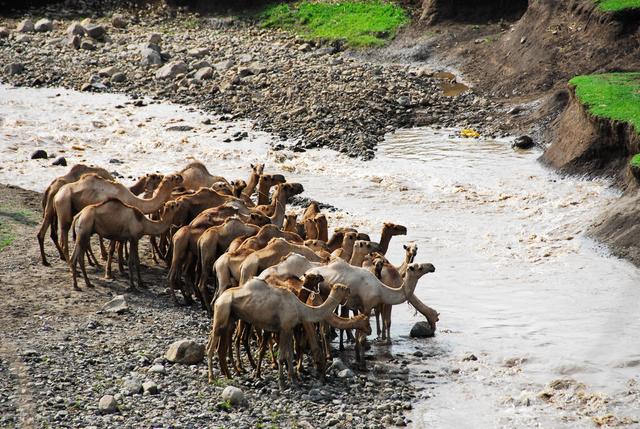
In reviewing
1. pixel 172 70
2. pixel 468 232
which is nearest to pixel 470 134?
pixel 468 232

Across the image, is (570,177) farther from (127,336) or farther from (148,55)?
(148,55)

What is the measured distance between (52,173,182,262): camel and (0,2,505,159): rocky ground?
26.4ft

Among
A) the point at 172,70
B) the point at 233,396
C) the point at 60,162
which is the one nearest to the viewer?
the point at 233,396

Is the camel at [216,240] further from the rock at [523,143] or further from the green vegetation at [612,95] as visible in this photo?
the rock at [523,143]

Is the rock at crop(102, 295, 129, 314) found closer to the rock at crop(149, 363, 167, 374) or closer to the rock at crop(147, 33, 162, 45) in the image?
the rock at crop(149, 363, 167, 374)

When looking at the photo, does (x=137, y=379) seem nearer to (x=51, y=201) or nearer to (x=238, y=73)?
(x=51, y=201)

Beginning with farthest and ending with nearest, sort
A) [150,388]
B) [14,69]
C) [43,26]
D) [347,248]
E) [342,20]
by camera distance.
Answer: [43,26]
[342,20]
[14,69]
[347,248]
[150,388]

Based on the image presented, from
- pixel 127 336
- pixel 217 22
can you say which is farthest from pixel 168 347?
pixel 217 22

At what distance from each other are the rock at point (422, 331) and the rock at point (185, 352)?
3182 millimetres

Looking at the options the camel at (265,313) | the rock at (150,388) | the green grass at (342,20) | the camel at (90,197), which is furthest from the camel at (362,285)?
the green grass at (342,20)

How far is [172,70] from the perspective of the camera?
3272 centimetres

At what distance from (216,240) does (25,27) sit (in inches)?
1107

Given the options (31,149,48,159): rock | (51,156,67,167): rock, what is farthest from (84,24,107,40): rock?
(51,156,67,167): rock

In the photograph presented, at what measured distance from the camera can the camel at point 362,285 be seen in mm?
13422
